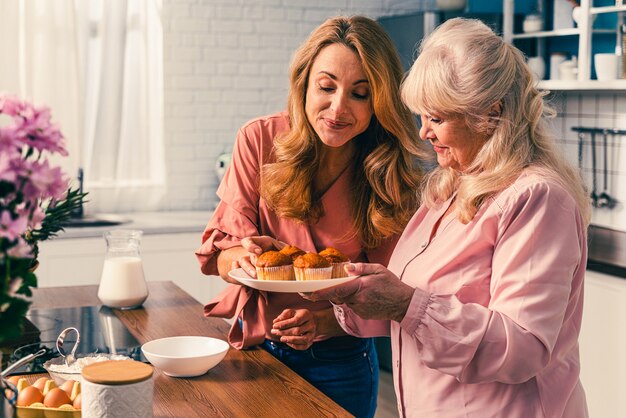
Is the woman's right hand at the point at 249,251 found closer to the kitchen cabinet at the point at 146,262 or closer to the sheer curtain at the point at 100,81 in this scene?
the kitchen cabinet at the point at 146,262

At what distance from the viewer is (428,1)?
229 inches

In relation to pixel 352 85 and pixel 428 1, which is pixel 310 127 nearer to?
pixel 352 85

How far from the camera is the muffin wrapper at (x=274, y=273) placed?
1995 millimetres

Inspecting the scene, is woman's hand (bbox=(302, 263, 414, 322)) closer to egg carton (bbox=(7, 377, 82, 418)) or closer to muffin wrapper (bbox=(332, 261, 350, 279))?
muffin wrapper (bbox=(332, 261, 350, 279))

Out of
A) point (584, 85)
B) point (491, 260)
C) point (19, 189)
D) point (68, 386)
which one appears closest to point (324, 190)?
point (491, 260)

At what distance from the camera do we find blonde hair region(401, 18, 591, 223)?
1.66 meters

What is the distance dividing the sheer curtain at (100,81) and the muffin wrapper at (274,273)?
3.13 m

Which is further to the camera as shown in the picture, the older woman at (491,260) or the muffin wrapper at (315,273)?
the muffin wrapper at (315,273)

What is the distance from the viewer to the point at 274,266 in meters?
2.02

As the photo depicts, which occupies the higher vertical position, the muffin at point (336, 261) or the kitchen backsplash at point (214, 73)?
the kitchen backsplash at point (214, 73)

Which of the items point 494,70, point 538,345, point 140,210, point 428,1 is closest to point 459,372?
point 538,345

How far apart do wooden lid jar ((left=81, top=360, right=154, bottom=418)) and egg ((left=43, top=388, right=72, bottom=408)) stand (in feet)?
0.42

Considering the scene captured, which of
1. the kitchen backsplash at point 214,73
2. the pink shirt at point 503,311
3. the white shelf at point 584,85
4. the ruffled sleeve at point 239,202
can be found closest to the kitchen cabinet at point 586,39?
the white shelf at point 584,85

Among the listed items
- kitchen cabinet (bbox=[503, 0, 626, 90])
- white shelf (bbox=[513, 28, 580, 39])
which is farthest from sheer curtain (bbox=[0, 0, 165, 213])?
kitchen cabinet (bbox=[503, 0, 626, 90])
